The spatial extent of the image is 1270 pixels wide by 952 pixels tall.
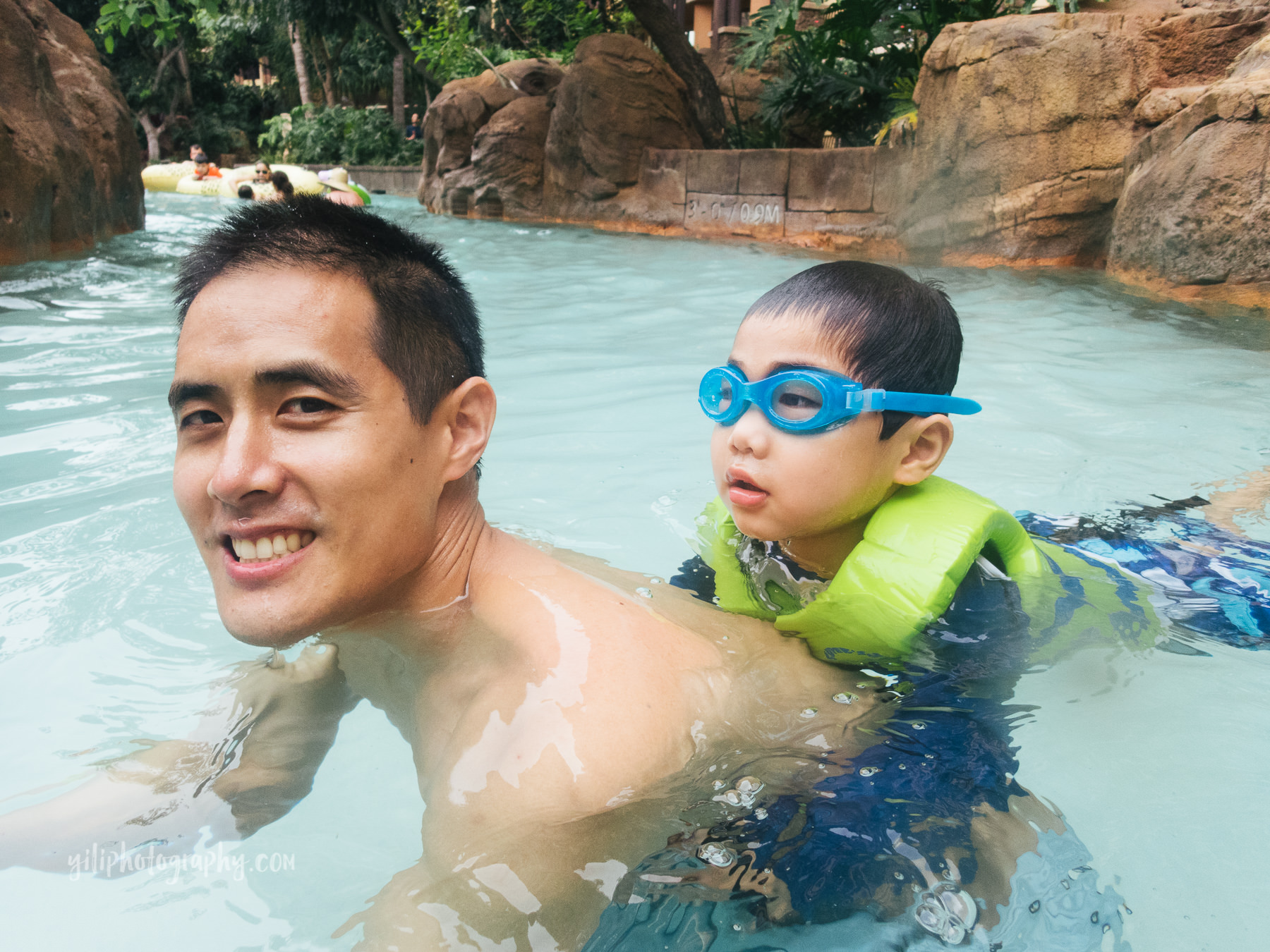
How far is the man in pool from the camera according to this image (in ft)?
4.73

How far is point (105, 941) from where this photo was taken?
161 cm

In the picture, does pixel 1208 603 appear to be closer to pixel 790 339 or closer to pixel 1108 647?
pixel 1108 647

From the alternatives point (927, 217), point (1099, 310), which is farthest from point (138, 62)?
point (1099, 310)

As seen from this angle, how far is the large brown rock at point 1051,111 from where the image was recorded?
8.16m

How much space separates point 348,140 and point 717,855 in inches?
1067

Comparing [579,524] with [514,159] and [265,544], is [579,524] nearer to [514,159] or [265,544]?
[265,544]

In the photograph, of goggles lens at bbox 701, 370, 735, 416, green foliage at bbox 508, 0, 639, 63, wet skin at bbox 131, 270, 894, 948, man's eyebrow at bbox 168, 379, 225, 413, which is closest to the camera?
wet skin at bbox 131, 270, 894, 948

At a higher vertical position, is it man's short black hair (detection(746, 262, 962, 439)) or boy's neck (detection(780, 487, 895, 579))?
man's short black hair (detection(746, 262, 962, 439))

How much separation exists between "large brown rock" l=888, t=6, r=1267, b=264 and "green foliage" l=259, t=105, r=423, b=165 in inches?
713

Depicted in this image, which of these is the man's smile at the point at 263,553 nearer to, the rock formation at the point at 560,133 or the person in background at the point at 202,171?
the rock formation at the point at 560,133

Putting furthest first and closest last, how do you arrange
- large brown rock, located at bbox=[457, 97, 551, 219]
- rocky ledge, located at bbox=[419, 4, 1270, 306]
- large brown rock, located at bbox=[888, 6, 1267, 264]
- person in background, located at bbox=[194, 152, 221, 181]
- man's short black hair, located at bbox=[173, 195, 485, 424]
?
person in background, located at bbox=[194, 152, 221, 181]
large brown rock, located at bbox=[457, 97, 551, 219]
large brown rock, located at bbox=[888, 6, 1267, 264]
rocky ledge, located at bbox=[419, 4, 1270, 306]
man's short black hair, located at bbox=[173, 195, 485, 424]

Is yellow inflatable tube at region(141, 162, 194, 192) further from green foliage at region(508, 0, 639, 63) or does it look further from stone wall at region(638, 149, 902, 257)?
stone wall at region(638, 149, 902, 257)

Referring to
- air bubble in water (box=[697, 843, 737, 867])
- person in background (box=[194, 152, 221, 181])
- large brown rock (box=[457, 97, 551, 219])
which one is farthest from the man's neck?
person in background (box=[194, 152, 221, 181])

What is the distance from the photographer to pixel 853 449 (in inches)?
85.1
